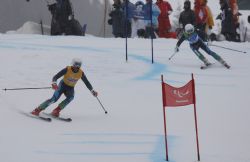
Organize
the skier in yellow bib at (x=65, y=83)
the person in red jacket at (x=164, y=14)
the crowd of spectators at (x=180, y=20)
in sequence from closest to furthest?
the skier in yellow bib at (x=65, y=83) → the crowd of spectators at (x=180, y=20) → the person in red jacket at (x=164, y=14)

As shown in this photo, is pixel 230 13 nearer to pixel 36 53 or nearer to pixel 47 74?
pixel 36 53

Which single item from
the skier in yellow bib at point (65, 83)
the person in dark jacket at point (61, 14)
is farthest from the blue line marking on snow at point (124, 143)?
the person in dark jacket at point (61, 14)

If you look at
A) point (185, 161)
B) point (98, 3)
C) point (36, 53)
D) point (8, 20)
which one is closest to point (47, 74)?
point (36, 53)

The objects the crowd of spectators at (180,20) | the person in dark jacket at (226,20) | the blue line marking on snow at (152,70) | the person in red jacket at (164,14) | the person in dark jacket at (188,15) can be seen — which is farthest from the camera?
the person in red jacket at (164,14)

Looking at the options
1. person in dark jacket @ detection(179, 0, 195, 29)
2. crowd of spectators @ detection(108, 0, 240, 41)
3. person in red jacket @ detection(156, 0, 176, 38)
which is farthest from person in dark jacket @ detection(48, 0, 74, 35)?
person in dark jacket @ detection(179, 0, 195, 29)

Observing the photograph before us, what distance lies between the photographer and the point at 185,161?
24.6 ft

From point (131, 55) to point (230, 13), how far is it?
15.1ft

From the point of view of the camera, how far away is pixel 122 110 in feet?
34.4

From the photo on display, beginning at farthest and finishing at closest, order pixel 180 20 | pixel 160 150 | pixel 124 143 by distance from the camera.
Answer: pixel 180 20
pixel 124 143
pixel 160 150

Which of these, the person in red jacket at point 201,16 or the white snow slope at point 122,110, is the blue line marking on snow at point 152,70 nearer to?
the white snow slope at point 122,110

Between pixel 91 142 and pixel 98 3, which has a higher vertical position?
pixel 98 3

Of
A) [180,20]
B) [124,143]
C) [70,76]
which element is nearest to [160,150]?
[124,143]

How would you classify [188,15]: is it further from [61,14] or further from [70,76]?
[70,76]

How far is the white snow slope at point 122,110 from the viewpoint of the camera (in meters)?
7.84
